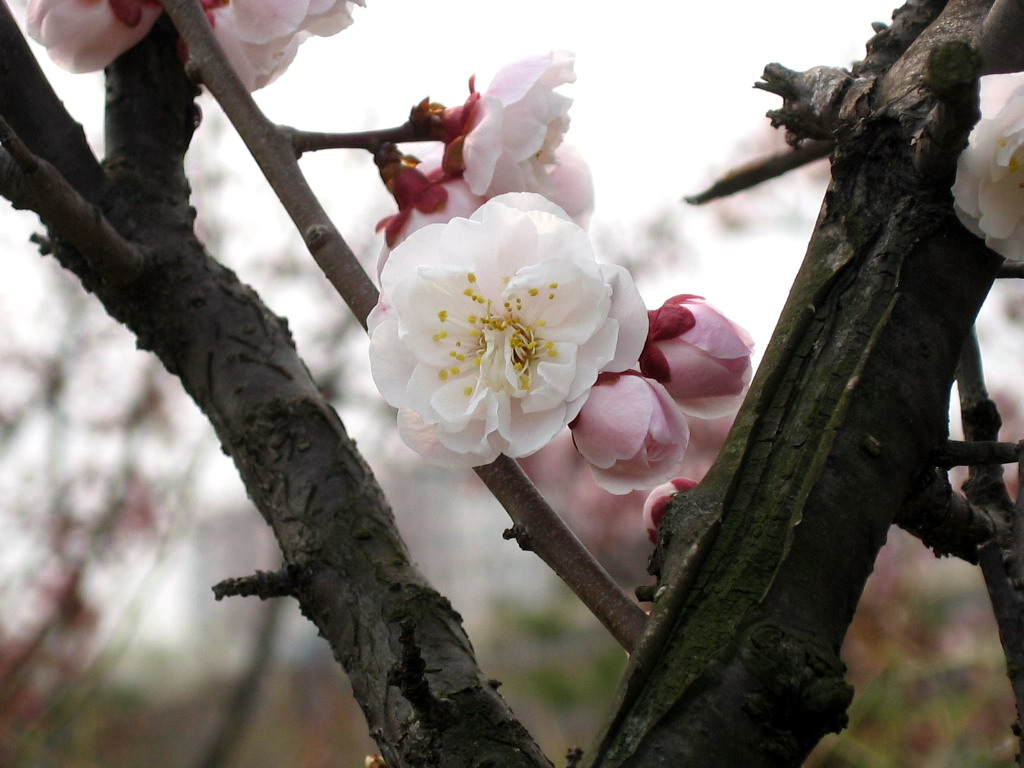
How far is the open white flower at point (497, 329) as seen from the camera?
471 millimetres

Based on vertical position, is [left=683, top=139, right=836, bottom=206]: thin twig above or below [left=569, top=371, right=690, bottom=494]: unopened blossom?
above

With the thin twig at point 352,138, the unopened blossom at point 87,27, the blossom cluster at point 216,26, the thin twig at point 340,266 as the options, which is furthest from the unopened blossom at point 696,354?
the unopened blossom at point 87,27

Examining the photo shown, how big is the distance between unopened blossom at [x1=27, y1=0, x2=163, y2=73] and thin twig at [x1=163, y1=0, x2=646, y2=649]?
0.32 ft

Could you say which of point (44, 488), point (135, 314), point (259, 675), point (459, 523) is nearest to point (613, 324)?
point (135, 314)

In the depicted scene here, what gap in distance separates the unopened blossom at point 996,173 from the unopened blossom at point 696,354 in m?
0.14

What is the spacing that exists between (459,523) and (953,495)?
20.3 metres

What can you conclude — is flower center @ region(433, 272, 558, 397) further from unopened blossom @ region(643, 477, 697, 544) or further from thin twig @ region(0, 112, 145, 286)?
thin twig @ region(0, 112, 145, 286)

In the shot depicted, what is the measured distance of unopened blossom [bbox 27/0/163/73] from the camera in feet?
2.20

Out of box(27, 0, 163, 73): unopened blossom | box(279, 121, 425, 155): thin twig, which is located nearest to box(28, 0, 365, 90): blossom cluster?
box(27, 0, 163, 73): unopened blossom

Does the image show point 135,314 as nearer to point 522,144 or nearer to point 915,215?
point 522,144

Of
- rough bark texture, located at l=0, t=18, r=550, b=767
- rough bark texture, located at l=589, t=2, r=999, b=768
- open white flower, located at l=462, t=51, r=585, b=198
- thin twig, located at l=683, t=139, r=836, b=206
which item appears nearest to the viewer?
rough bark texture, located at l=589, t=2, r=999, b=768

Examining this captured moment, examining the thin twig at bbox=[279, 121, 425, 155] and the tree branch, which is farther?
the thin twig at bbox=[279, 121, 425, 155]

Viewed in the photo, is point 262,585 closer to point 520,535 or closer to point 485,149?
point 520,535

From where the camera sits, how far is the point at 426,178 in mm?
606
